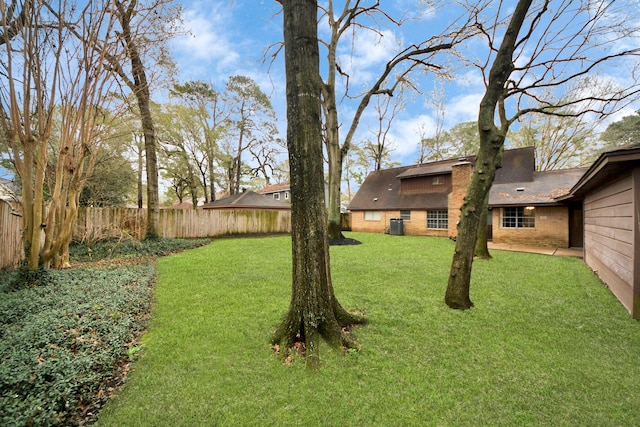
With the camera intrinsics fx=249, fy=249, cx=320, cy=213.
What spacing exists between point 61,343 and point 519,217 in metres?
15.3

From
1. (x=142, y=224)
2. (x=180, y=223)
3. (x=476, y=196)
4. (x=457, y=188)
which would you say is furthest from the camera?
(x=457, y=188)

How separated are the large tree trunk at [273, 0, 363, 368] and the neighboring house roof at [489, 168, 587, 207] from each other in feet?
40.0

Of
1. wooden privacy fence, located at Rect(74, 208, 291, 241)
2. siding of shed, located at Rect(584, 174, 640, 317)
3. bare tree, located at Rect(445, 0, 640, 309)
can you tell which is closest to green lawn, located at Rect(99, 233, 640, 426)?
siding of shed, located at Rect(584, 174, 640, 317)

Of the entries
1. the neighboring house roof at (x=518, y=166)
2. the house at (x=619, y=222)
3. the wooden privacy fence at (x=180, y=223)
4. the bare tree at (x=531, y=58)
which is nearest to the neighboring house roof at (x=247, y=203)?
the wooden privacy fence at (x=180, y=223)

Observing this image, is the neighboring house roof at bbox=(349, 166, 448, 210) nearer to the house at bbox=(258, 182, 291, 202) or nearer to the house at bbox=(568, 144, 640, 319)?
the house at bbox=(568, 144, 640, 319)

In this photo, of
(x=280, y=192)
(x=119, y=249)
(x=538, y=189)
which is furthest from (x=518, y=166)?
(x=280, y=192)

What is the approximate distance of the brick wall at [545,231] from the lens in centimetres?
1075

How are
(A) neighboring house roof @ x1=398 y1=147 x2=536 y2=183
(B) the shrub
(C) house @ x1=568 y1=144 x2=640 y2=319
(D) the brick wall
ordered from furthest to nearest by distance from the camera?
(A) neighboring house roof @ x1=398 y1=147 x2=536 y2=183, (D) the brick wall, (B) the shrub, (C) house @ x1=568 y1=144 x2=640 y2=319

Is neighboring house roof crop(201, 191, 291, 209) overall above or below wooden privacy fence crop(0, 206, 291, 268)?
above

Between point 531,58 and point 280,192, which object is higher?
point 531,58

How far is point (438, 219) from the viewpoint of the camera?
15703mm

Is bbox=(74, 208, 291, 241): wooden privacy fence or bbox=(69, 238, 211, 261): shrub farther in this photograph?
bbox=(74, 208, 291, 241): wooden privacy fence

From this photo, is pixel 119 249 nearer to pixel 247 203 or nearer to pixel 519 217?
pixel 247 203

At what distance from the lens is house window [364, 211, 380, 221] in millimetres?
18766
